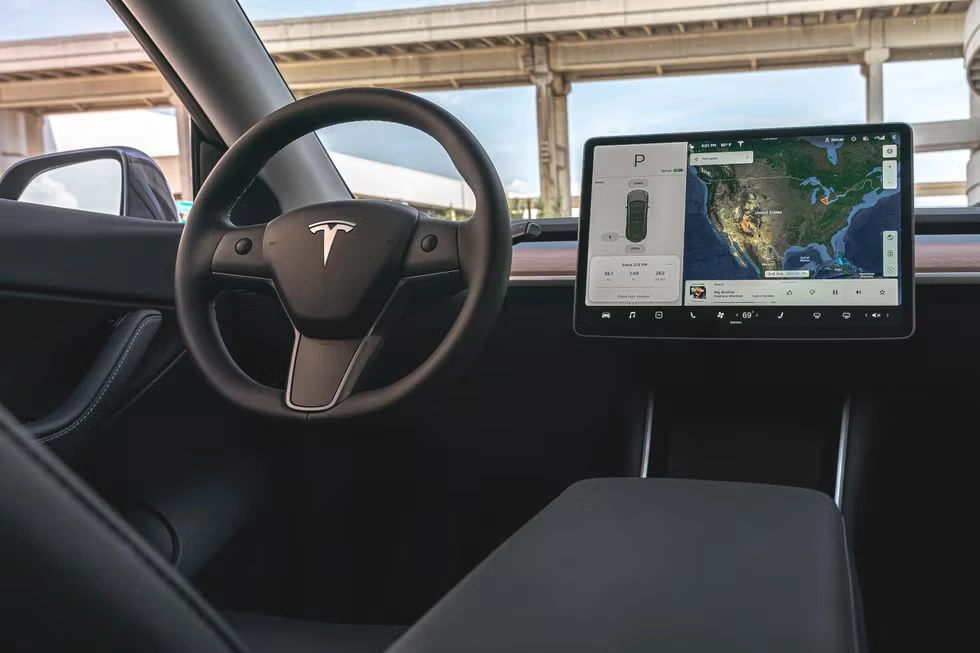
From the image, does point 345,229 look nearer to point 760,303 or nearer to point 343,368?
point 343,368

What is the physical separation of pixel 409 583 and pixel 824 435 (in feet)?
2.92

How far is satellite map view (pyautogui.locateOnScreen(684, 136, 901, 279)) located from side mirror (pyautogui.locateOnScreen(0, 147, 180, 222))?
3.50 feet

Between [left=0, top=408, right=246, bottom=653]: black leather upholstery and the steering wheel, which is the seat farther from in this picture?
the steering wheel

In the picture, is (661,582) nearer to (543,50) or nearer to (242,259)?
(242,259)

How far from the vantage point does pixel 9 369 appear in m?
1.36

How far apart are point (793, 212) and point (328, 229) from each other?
70cm

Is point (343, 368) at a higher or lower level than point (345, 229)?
lower

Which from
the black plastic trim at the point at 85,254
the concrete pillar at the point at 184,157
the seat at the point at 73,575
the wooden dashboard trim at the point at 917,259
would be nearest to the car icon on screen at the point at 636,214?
the wooden dashboard trim at the point at 917,259

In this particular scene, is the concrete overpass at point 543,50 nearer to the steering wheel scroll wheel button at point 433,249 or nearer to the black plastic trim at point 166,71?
the black plastic trim at point 166,71

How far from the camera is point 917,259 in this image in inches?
56.1

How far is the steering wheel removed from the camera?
40.7 inches

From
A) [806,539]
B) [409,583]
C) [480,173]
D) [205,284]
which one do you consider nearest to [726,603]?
[806,539]

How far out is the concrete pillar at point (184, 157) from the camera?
1.76 metres

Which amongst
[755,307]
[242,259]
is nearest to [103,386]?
[242,259]
